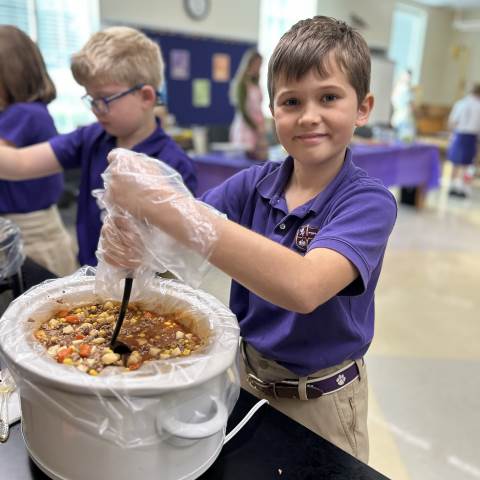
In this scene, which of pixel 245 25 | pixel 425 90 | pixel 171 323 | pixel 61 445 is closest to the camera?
pixel 61 445

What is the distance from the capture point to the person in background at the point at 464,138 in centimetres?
578

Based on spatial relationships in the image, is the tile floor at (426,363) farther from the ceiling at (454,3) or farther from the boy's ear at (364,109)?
the ceiling at (454,3)

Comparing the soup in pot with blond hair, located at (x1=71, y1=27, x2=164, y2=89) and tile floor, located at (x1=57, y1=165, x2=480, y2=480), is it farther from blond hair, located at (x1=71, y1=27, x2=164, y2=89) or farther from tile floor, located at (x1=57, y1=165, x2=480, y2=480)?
blond hair, located at (x1=71, y1=27, x2=164, y2=89)

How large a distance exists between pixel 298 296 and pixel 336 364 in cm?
29

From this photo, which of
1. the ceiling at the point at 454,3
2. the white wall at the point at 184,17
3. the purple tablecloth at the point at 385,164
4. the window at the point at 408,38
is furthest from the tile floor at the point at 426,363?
the ceiling at the point at 454,3

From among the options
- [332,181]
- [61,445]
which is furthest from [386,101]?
[61,445]

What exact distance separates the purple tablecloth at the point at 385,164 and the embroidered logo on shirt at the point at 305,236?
224 centimetres

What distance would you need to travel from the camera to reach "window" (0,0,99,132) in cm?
380

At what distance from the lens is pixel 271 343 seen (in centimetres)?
79

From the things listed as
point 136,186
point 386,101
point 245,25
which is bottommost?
point 386,101

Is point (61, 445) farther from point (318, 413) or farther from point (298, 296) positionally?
point (318, 413)

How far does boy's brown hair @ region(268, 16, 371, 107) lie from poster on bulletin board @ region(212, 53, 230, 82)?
4.67 m

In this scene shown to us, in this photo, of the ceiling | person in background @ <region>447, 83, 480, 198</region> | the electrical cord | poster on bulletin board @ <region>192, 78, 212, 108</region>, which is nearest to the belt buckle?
the electrical cord

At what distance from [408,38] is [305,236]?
8.80 meters
